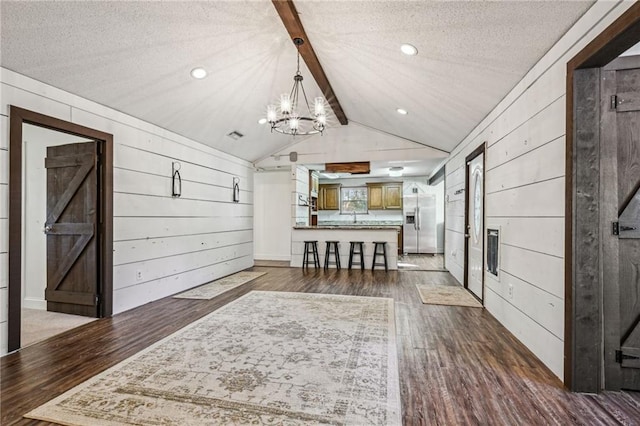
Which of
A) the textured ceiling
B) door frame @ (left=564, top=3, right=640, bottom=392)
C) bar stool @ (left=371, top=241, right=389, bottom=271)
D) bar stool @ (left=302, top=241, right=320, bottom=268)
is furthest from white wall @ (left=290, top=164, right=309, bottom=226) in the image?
door frame @ (left=564, top=3, right=640, bottom=392)

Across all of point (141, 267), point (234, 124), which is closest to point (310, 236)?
point (234, 124)

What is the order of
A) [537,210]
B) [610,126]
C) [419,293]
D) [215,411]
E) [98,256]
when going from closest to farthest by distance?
[215,411] < [610,126] < [537,210] < [98,256] < [419,293]

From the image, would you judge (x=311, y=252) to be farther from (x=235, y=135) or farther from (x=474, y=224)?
(x=474, y=224)

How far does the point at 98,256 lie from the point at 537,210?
15.3ft

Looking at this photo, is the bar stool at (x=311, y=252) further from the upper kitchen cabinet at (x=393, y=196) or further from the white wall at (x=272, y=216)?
the upper kitchen cabinet at (x=393, y=196)

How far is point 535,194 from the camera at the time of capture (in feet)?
8.87

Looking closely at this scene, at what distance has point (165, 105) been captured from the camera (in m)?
4.15

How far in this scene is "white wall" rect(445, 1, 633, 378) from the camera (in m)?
2.28

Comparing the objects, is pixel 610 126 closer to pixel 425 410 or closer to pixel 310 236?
pixel 425 410

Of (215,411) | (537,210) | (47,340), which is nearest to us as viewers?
(215,411)

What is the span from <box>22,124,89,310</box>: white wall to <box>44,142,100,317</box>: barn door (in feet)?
0.66

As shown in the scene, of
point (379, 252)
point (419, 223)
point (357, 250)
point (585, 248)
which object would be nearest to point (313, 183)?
point (357, 250)

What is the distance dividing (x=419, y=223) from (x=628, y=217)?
7572 mm

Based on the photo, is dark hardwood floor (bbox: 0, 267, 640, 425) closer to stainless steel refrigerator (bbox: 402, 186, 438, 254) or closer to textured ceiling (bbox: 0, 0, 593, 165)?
textured ceiling (bbox: 0, 0, 593, 165)
